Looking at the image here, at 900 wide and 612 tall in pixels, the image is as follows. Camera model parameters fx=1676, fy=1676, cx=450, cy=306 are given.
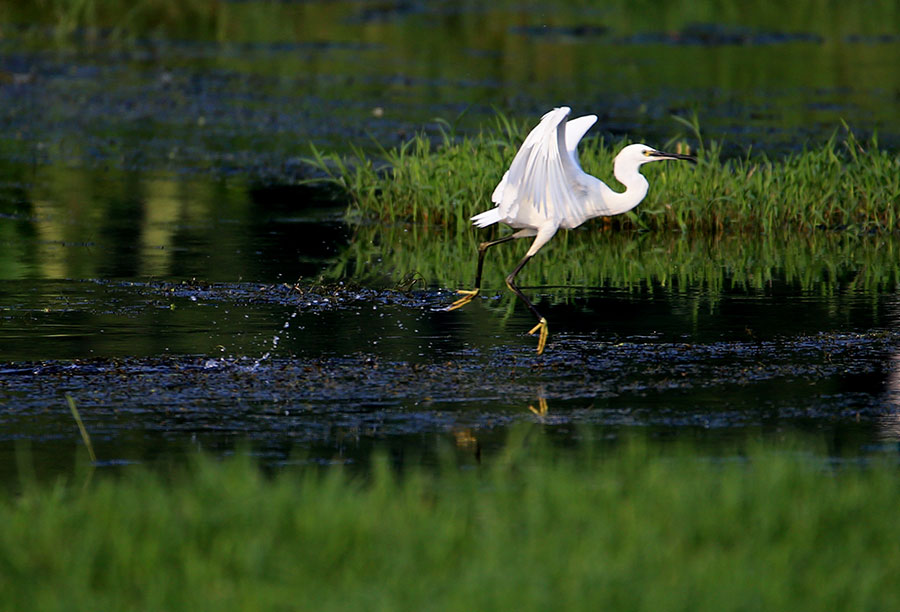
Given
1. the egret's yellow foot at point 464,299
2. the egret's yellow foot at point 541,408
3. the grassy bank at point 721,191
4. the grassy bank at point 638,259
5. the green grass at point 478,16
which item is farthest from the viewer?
the green grass at point 478,16

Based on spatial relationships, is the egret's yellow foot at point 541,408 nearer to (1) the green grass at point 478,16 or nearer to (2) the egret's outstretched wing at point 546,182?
(2) the egret's outstretched wing at point 546,182

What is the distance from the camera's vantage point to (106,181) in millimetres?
17531

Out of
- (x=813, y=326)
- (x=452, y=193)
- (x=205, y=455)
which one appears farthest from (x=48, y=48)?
(x=205, y=455)

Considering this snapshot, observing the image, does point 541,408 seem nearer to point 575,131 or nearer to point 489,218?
point 489,218

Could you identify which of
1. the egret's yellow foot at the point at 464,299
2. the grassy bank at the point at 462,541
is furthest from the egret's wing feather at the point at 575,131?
the grassy bank at the point at 462,541

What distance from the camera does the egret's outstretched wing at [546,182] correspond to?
977 centimetres

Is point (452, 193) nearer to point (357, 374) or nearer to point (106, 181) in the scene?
point (106, 181)

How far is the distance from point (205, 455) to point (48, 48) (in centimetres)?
2380

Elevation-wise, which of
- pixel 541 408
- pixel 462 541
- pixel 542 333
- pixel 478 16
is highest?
pixel 478 16

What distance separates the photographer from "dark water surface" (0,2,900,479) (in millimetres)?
7602

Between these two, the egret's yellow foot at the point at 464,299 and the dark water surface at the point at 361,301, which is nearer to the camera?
the dark water surface at the point at 361,301

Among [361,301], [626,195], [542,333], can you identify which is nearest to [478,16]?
[361,301]

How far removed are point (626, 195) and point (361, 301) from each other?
186 centimetres

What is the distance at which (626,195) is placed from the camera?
10.5 m
